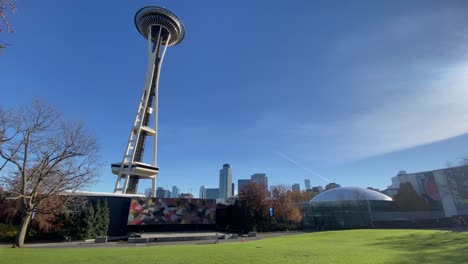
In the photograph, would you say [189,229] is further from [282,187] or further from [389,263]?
[389,263]

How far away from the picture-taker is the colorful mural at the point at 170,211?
35.6 metres

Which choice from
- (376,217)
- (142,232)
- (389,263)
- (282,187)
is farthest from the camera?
(282,187)

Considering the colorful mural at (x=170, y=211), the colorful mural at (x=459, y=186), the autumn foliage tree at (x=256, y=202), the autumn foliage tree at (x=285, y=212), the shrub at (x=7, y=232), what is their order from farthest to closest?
1. the colorful mural at (x=459, y=186)
2. the autumn foliage tree at (x=285, y=212)
3. the autumn foliage tree at (x=256, y=202)
4. the colorful mural at (x=170, y=211)
5. the shrub at (x=7, y=232)

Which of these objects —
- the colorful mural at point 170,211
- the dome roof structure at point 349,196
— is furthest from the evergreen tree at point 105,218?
the dome roof structure at point 349,196

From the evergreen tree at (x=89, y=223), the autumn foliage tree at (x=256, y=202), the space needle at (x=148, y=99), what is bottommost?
the evergreen tree at (x=89, y=223)

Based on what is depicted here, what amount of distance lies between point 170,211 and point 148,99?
112 feet

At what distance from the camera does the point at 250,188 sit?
1828 inches

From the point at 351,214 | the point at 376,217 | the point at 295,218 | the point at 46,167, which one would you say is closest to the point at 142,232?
the point at 46,167

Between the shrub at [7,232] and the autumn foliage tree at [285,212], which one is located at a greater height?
the autumn foliage tree at [285,212]

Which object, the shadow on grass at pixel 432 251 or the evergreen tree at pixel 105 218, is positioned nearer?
the shadow on grass at pixel 432 251

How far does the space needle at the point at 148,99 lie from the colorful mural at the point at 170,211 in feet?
60.5

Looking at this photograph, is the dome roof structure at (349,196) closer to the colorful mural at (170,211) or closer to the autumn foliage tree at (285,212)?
the autumn foliage tree at (285,212)

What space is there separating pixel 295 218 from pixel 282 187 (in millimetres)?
9166

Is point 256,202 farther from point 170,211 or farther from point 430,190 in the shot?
point 430,190
